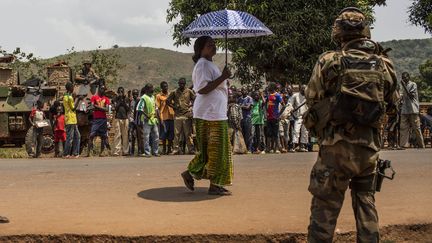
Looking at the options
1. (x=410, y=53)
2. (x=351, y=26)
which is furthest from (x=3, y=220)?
(x=410, y=53)

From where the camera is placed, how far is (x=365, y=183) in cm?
380

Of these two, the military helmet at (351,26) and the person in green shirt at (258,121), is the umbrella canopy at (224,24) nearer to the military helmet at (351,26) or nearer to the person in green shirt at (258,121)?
the military helmet at (351,26)

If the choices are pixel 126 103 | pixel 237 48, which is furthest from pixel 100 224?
pixel 237 48

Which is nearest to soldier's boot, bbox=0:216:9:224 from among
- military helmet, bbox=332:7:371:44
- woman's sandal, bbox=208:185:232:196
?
woman's sandal, bbox=208:185:232:196

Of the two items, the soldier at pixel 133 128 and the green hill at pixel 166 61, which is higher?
the green hill at pixel 166 61

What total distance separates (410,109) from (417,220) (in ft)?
28.0

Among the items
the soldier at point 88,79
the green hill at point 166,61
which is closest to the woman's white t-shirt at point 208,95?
the soldier at point 88,79

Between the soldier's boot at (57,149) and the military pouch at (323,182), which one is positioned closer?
the military pouch at (323,182)

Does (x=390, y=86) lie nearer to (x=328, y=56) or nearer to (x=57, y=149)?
(x=328, y=56)

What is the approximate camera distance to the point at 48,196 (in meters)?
6.25

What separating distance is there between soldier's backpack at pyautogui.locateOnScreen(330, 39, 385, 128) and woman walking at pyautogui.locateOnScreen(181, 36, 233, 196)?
2.27 metres

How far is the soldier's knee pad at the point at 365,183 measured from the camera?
3793 millimetres

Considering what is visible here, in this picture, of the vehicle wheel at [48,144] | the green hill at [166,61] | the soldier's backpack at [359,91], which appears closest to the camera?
the soldier's backpack at [359,91]

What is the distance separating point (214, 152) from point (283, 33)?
14904mm
